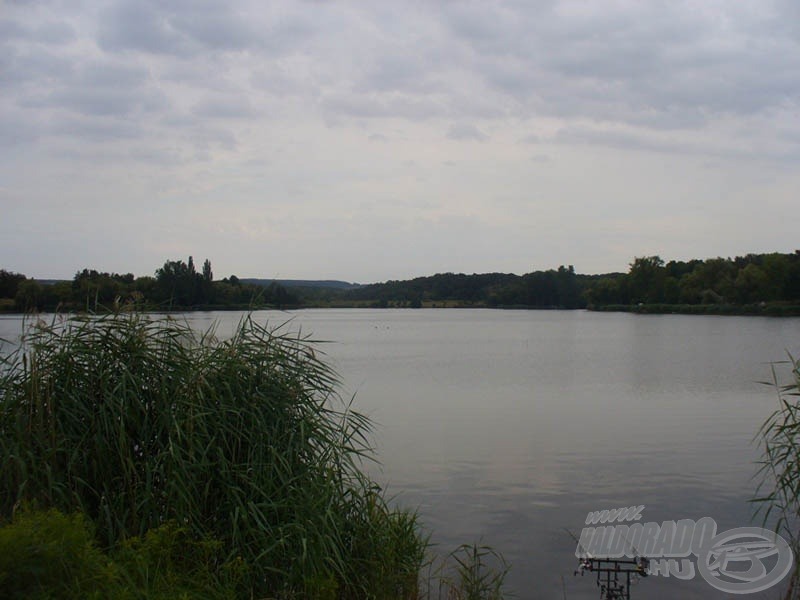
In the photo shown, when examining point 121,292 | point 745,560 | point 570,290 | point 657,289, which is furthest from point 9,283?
point 570,290

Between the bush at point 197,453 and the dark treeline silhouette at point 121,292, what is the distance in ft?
2.26

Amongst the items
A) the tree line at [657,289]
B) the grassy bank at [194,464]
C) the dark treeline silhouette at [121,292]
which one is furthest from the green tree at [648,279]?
the grassy bank at [194,464]

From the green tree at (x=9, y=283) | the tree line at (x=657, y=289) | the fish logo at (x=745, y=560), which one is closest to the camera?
the fish logo at (x=745, y=560)

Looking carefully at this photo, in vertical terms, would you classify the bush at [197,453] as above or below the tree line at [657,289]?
below

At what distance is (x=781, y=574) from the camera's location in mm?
10477

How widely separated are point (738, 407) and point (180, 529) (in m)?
23.8

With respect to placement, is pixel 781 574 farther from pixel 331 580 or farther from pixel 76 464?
pixel 76 464

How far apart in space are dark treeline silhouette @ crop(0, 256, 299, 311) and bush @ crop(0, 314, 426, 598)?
27.1 inches

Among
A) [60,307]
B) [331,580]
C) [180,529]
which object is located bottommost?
[331,580]

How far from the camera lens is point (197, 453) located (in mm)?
8062

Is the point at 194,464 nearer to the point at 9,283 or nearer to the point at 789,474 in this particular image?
the point at 789,474

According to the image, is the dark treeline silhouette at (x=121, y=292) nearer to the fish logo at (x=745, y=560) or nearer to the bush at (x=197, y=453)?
the bush at (x=197, y=453)

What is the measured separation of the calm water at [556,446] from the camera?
488 inches

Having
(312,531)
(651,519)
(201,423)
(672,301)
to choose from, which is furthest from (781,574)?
(672,301)
